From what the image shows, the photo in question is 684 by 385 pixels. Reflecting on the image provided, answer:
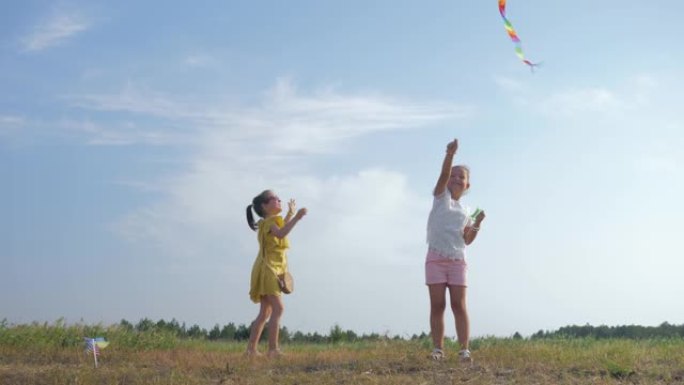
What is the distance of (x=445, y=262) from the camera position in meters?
9.16

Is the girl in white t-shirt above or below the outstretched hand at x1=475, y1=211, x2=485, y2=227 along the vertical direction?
below

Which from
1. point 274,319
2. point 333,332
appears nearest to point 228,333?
point 333,332

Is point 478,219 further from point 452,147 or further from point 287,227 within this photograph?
point 287,227

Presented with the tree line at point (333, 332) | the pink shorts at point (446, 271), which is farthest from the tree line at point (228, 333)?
the pink shorts at point (446, 271)

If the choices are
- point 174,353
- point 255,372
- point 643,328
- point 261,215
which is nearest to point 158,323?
point 174,353

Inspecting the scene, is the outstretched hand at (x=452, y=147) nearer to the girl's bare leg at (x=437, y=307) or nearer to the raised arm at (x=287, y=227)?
the girl's bare leg at (x=437, y=307)

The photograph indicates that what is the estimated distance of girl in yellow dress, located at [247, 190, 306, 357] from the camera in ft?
34.9

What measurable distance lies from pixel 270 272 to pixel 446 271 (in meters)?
2.56

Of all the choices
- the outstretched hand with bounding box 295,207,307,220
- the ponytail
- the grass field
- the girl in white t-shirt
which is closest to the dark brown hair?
the ponytail

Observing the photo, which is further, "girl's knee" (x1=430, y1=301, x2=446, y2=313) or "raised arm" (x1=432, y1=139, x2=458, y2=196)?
"girl's knee" (x1=430, y1=301, x2=446, y2=313)

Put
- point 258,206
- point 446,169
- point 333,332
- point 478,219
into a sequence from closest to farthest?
point 446,169, point 478,219, point 258,206, point 333,332

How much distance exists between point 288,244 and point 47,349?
4416 millimetres

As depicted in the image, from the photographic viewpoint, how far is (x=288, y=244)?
11.1 m

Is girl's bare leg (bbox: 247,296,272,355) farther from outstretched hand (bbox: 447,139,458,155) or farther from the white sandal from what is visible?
outstretched hand (bbox: 447,139,458,155)
